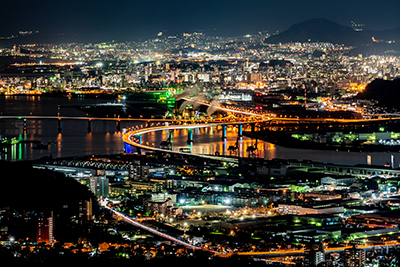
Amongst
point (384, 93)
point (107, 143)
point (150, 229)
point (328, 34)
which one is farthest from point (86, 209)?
point (328, 34)

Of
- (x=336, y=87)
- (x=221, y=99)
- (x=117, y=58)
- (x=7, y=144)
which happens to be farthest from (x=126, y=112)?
(x=117, y=58)

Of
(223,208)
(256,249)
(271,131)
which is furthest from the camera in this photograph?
(271,131)

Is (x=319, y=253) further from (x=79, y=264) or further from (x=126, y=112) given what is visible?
(x=126, y=112)

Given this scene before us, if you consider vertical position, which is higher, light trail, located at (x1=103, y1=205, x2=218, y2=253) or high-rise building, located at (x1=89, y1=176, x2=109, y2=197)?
high-rise building, located at (x1=89, y1=176, x2=109, y2=197)

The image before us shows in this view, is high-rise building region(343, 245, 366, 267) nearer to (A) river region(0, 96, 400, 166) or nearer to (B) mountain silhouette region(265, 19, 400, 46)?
(A) river region(0, 96, 400, 166)

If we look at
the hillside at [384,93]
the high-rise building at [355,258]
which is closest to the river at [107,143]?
the high-rise building at [355,258]

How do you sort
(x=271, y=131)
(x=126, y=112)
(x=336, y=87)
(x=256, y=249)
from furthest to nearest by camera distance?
(x=336, y=87) → (x=126, y=112) → (x=271, y=131) → (x=256, y=249)

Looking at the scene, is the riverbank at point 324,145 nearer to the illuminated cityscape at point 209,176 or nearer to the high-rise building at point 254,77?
the illuminated cityscape at point 209,176

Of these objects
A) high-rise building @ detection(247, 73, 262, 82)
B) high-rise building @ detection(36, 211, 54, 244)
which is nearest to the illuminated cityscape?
high-rise building @ detection(36, 211, 54, 244)
